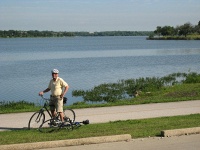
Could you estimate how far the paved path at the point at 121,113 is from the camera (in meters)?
13.8

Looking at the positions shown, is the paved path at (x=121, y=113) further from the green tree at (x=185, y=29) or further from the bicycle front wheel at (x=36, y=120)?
the green tree at (x=185, y=29)

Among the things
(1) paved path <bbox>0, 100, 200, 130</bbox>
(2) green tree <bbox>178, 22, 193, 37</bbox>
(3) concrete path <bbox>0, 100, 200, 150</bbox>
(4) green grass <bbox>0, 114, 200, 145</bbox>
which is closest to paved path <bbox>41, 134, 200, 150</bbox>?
(3) concrete path <bbox>0, 100, 200, 150</bbox>

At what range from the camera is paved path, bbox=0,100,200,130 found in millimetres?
13797

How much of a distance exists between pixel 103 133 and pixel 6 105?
39.4 ft

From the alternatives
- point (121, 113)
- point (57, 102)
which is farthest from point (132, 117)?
point (57, 102)

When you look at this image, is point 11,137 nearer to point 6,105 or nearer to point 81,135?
point 81,135

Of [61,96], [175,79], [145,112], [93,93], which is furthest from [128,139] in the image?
[175,79]

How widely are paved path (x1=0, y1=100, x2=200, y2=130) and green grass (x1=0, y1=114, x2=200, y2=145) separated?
1.21 m

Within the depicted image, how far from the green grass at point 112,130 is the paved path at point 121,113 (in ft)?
3.96

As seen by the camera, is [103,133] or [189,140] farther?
[103,133]

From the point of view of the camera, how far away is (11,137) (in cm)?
1067

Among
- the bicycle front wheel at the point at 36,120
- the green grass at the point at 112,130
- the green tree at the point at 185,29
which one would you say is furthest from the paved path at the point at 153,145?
the green tree at the point at 185,29

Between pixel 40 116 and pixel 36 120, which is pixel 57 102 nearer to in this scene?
pixel 40 116

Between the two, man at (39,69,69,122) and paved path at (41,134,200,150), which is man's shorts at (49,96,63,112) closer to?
man at (39,69,69,122)
